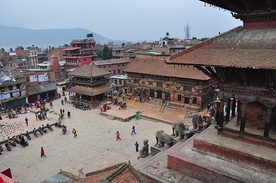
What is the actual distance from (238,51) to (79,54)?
61859 millimetres

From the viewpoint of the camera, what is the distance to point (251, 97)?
11.4m

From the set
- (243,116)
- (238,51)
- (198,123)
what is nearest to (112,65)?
(198,123)

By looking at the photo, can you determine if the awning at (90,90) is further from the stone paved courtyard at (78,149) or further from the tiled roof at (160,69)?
the stone paved courtyard at (78,149)

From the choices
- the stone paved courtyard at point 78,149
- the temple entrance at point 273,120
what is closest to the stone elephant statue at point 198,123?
the temple entrance at point 273,120

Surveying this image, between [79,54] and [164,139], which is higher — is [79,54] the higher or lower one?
the higher one

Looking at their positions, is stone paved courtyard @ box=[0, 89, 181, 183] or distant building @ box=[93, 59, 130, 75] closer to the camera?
stone paved courtyard @ box=[0, 89, 181, 183]

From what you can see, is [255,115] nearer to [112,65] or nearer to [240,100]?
[240,100]

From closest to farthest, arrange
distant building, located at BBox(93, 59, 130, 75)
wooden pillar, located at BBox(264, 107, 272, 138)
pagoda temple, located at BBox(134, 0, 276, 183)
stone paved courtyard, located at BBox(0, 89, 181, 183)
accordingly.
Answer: pagoda temple, located at BBox(134, 0, 276, 183)
wooden pillar, located at BBox(264, 107, 272, 138)
stone paved courtyard, located at BBox(0, 89, 181, 183)
distant building, located at BBox(93, 59, 130, 75)

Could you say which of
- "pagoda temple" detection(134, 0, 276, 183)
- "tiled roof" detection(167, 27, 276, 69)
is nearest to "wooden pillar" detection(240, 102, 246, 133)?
"pagoda temple" detection(134, 0, 276, 183)

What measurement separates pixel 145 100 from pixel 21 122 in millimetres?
19873

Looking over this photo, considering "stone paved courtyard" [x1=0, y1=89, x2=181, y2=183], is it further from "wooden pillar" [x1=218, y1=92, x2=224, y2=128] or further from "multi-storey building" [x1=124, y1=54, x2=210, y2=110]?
"wooden pillar" [x1=218, y1=92, x2=224, y2=128]

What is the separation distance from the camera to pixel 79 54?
2655 inches

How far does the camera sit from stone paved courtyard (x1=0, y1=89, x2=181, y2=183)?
64.7 ft

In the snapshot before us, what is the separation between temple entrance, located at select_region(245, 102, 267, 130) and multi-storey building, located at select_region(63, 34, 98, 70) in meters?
57.7
